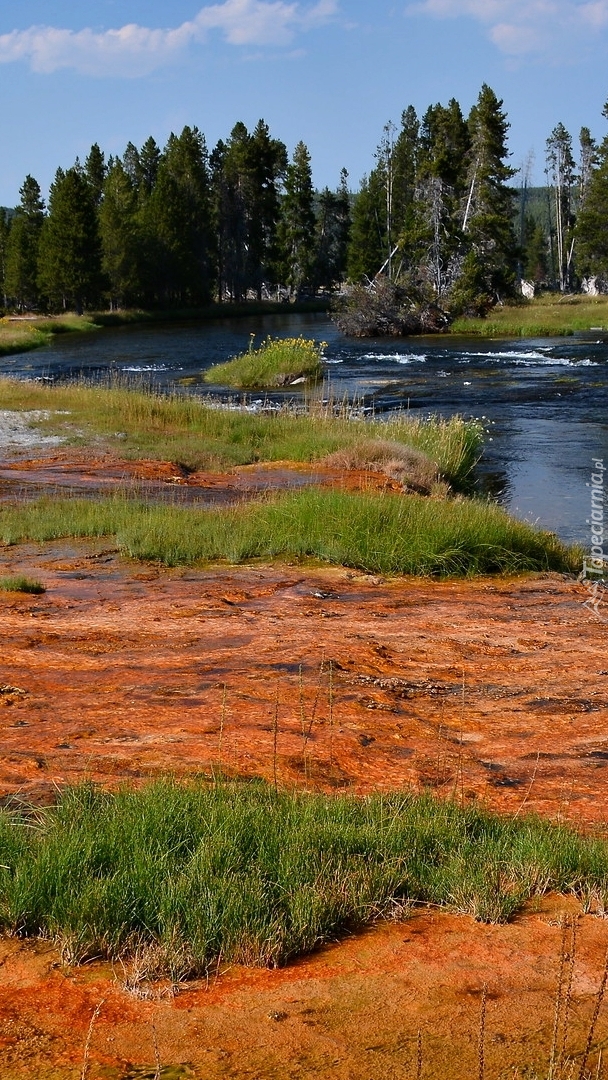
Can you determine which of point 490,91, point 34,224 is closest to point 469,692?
point 490,91

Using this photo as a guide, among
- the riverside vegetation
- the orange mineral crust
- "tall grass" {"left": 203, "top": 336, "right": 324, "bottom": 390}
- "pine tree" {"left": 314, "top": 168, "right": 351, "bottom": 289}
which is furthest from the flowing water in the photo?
"pine tree" {"left": 314, "top": 168, "right": 351, "bottom": 289}

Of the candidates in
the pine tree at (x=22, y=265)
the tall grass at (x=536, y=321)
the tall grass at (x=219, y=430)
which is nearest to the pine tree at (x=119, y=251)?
the pine tree at (x=22, y=265)

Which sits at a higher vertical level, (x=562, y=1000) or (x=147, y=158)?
(x=147, y=158)

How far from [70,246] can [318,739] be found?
222ft

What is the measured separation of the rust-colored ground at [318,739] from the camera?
10.9 ft

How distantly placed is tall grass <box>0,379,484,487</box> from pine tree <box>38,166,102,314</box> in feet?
151

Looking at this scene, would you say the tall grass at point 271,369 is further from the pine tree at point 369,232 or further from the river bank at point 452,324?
the pine tree at point 369,232

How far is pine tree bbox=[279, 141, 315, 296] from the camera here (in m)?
85.8

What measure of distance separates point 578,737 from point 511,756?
0.53m

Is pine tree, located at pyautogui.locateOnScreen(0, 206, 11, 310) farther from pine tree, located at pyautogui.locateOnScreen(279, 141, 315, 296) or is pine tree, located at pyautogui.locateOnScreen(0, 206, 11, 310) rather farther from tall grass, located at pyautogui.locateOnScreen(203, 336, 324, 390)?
tall grass, located at pyautogui.locateOnScreen(203, 336, 324, 390)

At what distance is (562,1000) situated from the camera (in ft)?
11.5

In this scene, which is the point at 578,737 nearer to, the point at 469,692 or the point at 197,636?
the point at 469,692

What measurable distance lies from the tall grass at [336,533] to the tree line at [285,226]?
4120 cm

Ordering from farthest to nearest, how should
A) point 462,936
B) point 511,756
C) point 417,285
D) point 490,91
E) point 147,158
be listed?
point 147,158, point 490,91, point 417,285, point 511,756, point 462,936
